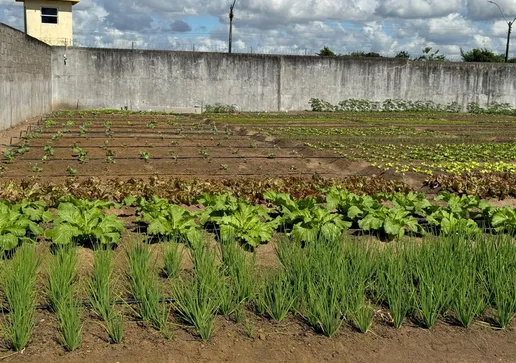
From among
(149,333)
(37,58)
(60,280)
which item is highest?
(37,58)

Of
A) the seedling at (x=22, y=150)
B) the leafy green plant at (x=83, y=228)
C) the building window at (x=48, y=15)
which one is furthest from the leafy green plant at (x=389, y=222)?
the building window at (x=48, y=15)

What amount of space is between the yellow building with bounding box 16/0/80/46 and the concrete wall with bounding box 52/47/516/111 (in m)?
6.90

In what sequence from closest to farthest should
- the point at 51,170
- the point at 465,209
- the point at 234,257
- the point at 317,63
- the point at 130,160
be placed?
the point at 234,257 < the point at 465,209 < the point at 51,170 < the point at 130,160 < the point at 317,63

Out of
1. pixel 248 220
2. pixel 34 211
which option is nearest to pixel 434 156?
pixel 248 220

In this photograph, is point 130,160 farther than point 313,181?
Yes

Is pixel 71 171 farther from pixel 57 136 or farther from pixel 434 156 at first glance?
pixel 434 156

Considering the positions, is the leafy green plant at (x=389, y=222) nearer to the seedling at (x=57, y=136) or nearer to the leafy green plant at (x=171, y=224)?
the leafy green plant at (x=171, y=224)

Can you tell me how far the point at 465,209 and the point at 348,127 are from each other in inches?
555

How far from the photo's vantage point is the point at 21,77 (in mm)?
19125

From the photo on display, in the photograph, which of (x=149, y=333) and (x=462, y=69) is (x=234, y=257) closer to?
(x=149, y=333)

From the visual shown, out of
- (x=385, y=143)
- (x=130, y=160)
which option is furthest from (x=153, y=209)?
(x=385, y=143)

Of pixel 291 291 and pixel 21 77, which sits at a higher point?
pixel 21 77

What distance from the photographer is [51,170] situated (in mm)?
10992

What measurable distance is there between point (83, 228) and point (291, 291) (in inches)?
80.0
